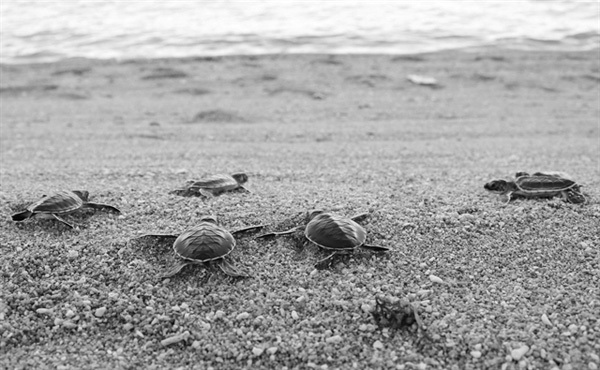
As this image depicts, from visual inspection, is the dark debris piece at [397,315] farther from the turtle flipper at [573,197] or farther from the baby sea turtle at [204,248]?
the turtle flipper at [573,197]

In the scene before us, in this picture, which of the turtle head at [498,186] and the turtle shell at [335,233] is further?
the turtle head at [498,186]

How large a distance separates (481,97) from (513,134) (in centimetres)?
193

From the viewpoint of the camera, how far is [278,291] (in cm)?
273

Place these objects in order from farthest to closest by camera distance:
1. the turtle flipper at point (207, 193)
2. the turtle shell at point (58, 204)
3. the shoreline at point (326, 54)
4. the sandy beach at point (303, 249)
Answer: the shoreline at point (326, 54)
the turtle flipper at point (207, 193)
the turtle shell at point (58, 204)
the sandy beach at point (303, 249)

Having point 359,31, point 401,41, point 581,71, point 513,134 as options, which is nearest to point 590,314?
point 513,134

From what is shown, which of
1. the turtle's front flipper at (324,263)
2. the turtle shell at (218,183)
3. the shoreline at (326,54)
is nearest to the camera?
the turtle's front flipper at (324,263)

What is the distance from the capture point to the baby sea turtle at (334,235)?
292cm

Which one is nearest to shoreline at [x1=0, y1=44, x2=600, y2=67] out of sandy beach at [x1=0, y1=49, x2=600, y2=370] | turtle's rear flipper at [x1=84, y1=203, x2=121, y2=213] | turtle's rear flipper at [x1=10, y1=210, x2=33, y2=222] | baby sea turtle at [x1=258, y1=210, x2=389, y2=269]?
sandy beach at [x1=0, y1=49, x2=600, y2=370]

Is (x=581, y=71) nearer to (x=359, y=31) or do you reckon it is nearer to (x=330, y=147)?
(x=359, y=31)

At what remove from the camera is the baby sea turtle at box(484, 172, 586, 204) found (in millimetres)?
3777

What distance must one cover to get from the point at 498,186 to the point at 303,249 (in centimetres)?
183

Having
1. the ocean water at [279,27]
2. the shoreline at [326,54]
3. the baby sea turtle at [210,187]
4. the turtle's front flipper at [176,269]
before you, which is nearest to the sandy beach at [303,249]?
the turtle's front flipper at [176,269]

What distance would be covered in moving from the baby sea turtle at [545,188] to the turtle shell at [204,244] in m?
2.05

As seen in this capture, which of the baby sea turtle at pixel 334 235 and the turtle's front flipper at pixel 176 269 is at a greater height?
the baby sea turtle at pixel 334 235
